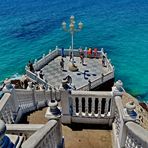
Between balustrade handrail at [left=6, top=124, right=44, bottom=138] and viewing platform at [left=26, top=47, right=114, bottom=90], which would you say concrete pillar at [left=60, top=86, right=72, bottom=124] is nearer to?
balustrade handrail at [left=6, top=124, right=44, bottom=138]

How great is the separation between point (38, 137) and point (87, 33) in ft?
129

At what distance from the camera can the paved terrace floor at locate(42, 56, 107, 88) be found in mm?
24156

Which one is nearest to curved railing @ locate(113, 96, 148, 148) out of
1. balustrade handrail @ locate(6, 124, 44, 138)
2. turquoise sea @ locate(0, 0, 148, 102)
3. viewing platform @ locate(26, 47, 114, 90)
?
balustrade handrail @ locate(6, 124, 44, 138)

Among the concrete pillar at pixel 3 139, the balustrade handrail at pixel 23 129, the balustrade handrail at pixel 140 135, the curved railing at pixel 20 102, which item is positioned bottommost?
the curved railing at pixel 20 102

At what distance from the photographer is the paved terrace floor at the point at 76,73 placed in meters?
24.2

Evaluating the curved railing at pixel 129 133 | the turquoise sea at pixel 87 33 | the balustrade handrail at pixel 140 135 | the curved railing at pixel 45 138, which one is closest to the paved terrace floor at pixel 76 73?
the turquoise sea at pixel 87 33

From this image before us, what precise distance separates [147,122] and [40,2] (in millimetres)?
55069

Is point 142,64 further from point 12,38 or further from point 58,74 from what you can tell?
point 12,38

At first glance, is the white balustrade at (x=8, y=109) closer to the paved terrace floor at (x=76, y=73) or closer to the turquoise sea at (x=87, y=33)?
the paved terrace floor at (x=76, y=73)

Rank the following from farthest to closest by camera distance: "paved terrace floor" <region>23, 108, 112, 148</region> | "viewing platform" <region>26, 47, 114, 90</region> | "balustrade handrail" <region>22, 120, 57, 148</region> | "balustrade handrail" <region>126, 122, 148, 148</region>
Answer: "viewing platform" <region>26, 47, 114, 90</region>, "paved terrace floor" <region>23, 108, 112, 148</region>, "balustrade handrail" <region>126, 122, 148, 148</region>, "balustrade handrail" <region>22, 120, 57, 148</region>

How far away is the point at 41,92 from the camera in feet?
47.5

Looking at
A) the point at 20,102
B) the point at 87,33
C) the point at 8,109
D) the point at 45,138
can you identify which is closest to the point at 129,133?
the point at 45,138

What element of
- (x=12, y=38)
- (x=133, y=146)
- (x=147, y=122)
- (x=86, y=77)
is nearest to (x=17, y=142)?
(x=133, y=146)

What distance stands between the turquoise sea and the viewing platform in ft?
14.4
